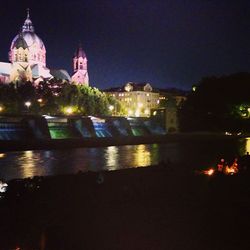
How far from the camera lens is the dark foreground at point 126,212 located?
9.59 m

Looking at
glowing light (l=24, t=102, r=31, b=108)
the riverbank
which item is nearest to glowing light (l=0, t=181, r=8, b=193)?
the riverbank

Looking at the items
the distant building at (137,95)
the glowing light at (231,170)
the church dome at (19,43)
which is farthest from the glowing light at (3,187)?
the distant building at (137,95)

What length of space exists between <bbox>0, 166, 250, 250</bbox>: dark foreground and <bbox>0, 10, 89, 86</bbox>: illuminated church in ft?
217

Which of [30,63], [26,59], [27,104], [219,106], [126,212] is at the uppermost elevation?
[30,63]

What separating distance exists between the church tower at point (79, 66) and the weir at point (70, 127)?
44.6 metres

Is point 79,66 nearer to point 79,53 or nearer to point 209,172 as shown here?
point 79,53

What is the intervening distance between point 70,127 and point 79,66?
54.4 meters

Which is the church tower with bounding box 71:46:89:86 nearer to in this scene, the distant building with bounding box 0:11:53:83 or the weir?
the distant building with bounding box 0:11:53:83

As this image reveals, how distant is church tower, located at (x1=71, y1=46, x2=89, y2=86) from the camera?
347 ft

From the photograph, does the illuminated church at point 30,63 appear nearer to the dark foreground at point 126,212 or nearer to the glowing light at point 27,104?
the glowing light at point 27,104

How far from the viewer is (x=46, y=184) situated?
41.7 feet

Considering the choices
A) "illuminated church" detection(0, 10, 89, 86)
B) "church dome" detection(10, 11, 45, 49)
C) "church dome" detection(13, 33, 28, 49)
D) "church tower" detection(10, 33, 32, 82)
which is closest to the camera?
"church tower" detection(10, 33, 32, 82)

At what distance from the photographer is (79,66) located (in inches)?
4158

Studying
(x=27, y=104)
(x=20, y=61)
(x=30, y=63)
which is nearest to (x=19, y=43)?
(x=20, y=61)
